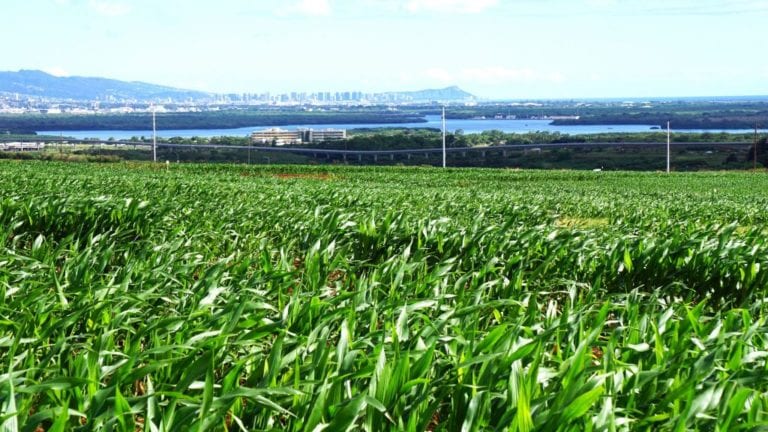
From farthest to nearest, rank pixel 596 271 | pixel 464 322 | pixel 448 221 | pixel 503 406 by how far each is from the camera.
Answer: pixel 448 221
pixel 596 271
pixel 464 322
pixel 503 406

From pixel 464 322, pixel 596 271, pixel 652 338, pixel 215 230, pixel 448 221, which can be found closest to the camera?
pixel 652 338

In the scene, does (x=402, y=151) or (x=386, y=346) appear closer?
(x=386, y=346)

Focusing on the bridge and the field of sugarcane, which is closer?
the field of sugarcane

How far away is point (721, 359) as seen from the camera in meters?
3.54

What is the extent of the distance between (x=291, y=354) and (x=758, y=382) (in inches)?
76.4

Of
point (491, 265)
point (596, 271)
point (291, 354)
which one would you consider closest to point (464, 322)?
point (291, 354)

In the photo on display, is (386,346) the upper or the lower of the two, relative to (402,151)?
lower

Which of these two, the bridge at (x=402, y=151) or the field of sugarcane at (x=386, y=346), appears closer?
the field of sugarcane at (x=386, y=346)

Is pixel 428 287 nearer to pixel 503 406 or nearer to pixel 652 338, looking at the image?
pixel 652 338

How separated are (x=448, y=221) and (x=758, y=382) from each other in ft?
18.1

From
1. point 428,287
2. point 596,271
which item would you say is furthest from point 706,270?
point 428,287

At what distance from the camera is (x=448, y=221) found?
28.5ft

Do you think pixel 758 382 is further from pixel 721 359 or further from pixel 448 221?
pixel 448 221

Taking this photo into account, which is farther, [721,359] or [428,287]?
[428,287]
